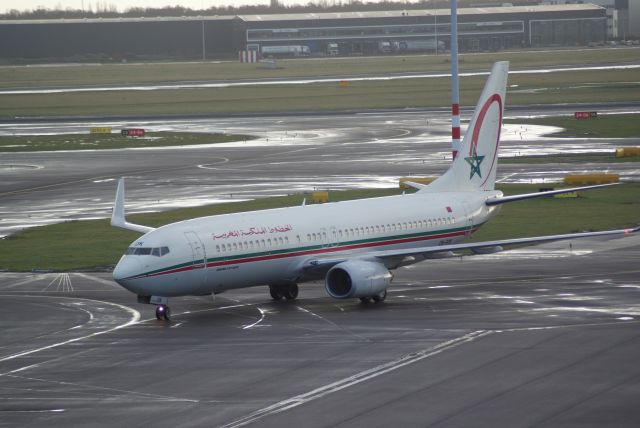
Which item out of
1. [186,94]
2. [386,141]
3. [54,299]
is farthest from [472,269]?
[186,94]

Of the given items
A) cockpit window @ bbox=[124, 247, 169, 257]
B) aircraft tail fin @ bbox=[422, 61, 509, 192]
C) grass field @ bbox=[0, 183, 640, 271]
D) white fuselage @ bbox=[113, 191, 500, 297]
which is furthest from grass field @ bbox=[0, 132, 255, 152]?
cockpit window @ bbox=[124, 247, 169, 257]

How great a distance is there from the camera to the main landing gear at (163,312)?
1805 inches

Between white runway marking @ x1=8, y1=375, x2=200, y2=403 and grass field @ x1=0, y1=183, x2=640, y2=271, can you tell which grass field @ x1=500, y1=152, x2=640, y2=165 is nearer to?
grass field @ x1=0, y1=183, x2=640, y2=271

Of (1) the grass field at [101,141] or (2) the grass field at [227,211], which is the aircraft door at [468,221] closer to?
(2) the grass field at [227,211]

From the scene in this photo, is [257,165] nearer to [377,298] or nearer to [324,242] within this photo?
[324,242]

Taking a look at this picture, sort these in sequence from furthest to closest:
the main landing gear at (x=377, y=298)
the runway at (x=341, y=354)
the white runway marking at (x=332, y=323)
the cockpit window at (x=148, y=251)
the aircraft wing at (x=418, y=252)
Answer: the main landing gear at (x=377, y=298) → the aircraft wing at (x=418, y=252) → the cockpit window at (x=148, y=251) → the white runway marking at (x=332, y=323) → the runway at (x=341, y=354)

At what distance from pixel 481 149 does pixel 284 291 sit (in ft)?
42.5

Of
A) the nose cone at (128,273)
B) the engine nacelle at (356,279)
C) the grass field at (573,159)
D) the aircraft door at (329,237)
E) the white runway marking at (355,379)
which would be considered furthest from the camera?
the grass field at (573,159)

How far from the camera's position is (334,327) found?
143 feet

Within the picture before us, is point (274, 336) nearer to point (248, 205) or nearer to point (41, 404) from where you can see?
point (41, 404)

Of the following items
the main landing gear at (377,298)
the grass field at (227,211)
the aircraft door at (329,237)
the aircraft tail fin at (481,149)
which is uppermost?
the aircraft tail fin at (481,149)

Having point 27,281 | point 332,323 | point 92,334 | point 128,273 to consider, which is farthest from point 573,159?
point 92,334

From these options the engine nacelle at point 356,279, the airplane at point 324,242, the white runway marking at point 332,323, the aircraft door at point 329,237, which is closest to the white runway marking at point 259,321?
the airplane at point 324,242

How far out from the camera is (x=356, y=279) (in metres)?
46.5
